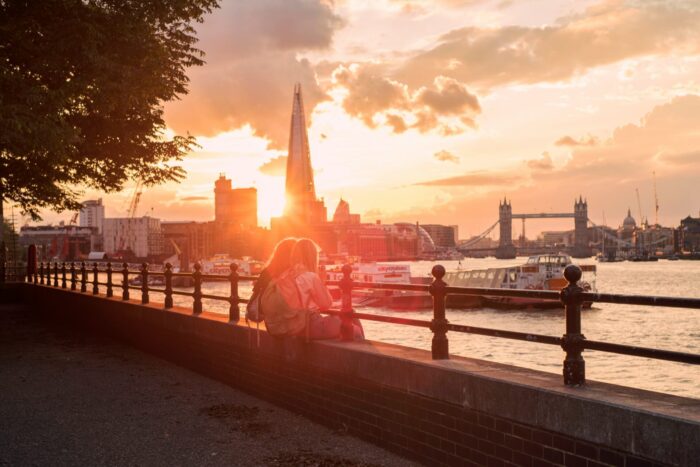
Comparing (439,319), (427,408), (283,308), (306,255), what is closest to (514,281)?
(283,308)

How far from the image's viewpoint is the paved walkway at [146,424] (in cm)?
754

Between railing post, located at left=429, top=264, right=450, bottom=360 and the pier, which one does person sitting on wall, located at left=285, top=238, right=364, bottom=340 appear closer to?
the pier

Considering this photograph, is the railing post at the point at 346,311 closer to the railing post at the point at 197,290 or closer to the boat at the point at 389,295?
the railing post at the point at 197,290

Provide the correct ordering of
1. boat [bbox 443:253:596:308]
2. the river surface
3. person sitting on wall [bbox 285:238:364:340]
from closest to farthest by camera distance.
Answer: person sitting on wall [bbox 285:238:364:340], the river surface, boat [bbox 443:253:596:308]

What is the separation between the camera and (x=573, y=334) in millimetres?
5715

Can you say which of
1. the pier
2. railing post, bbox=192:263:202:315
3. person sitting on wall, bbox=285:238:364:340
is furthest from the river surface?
A: person sitting on wall, bbox=285:238:364:340

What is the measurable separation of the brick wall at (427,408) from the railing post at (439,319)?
0.23m

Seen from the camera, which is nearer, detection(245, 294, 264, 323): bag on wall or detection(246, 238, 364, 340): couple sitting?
detection(246, 238, 364, 340): couple sitting

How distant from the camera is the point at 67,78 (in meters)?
16.5

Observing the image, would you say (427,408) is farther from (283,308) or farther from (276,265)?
(276,265)

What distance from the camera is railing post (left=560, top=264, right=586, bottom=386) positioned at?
5.65 m

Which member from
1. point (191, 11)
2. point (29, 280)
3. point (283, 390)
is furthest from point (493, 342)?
point (283, 390)

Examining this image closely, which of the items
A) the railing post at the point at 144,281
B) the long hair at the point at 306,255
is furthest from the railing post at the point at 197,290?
the long hair at the point at 306,255

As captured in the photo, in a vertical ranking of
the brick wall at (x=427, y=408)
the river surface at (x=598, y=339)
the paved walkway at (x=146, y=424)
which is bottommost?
the river surface at (x=598, y=339)
